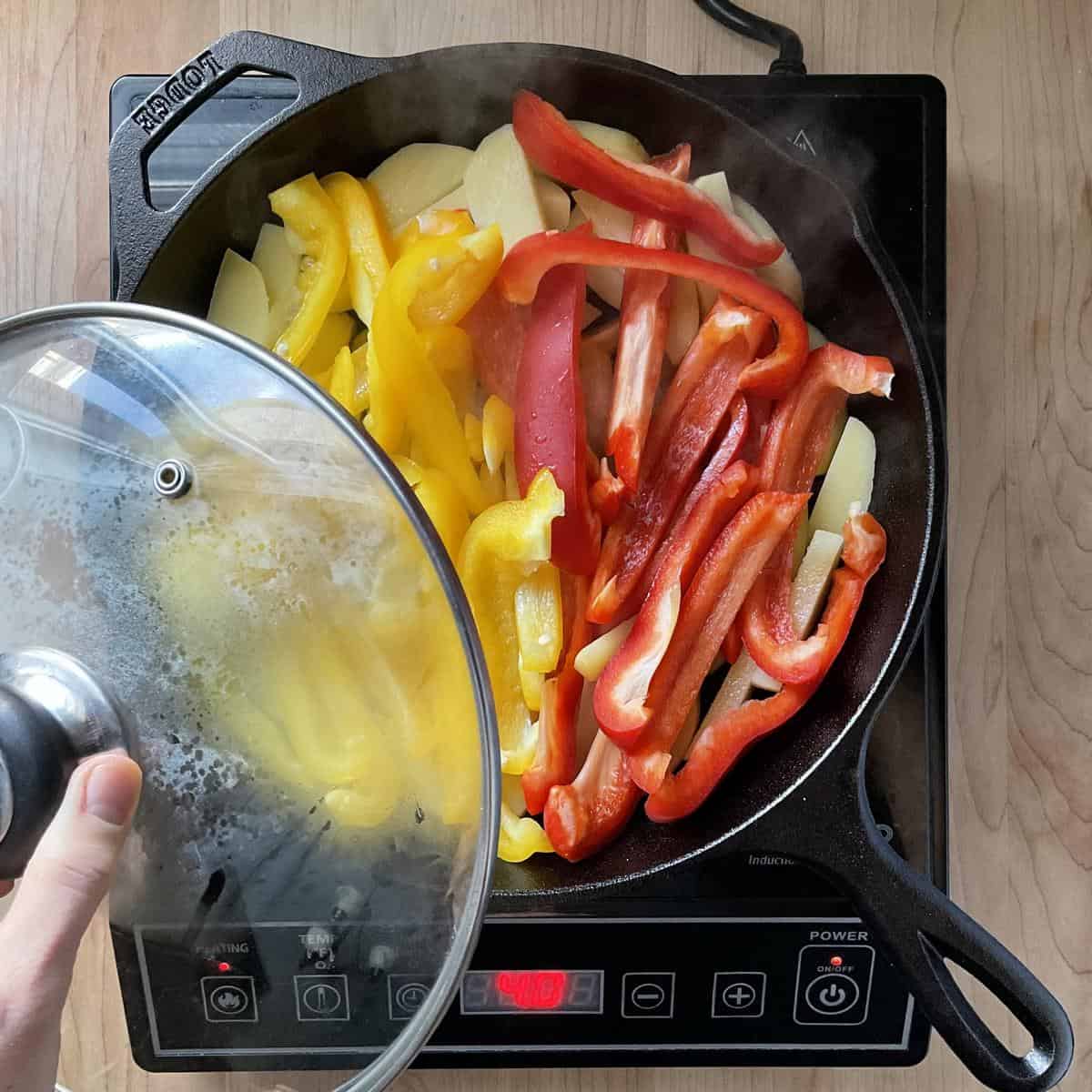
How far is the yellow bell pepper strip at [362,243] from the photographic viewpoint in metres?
0.79

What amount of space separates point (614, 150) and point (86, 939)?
67cm

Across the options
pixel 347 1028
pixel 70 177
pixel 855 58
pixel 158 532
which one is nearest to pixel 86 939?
pixel 347 1028

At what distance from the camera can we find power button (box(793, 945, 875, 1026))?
0.81 metres

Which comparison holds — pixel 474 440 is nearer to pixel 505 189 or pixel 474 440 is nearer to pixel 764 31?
pixel 505 189

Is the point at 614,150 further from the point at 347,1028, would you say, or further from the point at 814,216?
the point at 347,1028

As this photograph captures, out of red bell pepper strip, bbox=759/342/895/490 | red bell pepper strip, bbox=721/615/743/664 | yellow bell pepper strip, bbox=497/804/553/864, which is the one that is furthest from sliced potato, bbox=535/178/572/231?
yellow bell pepper strip, bbox=497/804/553/864

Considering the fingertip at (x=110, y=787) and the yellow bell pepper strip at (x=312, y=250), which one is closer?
the fingertip at (x=110, y=787)

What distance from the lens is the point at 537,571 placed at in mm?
767

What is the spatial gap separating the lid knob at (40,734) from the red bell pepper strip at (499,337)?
1.26 feet

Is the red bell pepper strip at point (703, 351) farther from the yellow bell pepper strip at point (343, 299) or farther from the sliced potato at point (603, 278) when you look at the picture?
the yellow bell pepper strip at point (343, 299)

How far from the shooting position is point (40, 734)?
0.50 meters

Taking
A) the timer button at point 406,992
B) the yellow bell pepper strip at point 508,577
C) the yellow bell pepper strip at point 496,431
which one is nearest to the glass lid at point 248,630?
the timer button at point 406,992

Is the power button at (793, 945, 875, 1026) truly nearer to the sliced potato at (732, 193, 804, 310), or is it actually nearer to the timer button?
the timer button

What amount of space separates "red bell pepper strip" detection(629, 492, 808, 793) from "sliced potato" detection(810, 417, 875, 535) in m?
0.04
